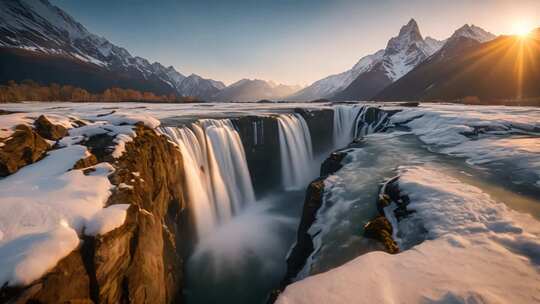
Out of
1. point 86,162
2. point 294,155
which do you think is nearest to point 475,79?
point 294,155

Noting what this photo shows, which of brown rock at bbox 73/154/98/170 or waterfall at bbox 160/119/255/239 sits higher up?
brown rock at bbox 73/154/98/170

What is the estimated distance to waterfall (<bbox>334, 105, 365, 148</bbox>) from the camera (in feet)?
107

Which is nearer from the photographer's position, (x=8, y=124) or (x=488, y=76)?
(x=8, y=124)

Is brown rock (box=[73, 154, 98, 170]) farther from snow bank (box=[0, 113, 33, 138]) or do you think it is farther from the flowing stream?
the flowing stream

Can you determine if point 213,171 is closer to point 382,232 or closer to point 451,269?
point 382,232

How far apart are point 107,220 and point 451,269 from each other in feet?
25.2

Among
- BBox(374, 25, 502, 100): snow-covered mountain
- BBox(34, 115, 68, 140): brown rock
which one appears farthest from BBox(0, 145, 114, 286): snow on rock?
BBox(374, 25, 502, 100): snow-covered mountain

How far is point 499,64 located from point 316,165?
339 ft

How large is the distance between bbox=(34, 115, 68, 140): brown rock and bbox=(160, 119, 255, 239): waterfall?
5.49m

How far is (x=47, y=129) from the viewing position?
10492 mm

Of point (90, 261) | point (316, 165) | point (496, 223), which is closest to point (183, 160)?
point (90, 261)

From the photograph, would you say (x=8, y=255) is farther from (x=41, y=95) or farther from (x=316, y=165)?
(x=41, y=95)

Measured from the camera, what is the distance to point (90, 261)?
5375mm

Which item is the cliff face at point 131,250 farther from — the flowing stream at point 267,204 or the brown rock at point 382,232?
the brown rock at point 382,232
